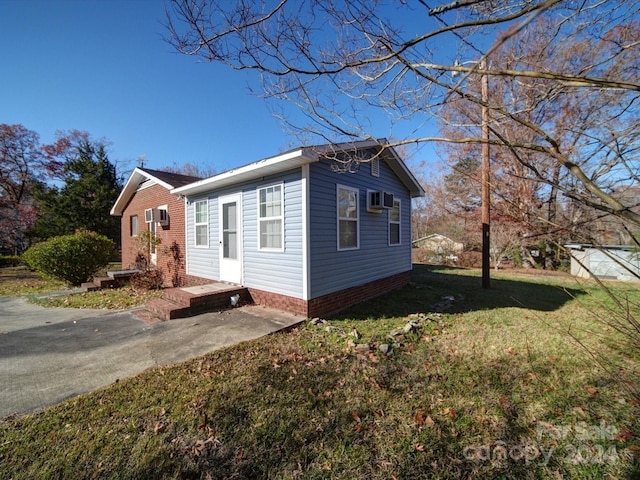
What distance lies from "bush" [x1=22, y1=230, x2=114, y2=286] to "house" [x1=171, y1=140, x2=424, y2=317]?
15.2 feet

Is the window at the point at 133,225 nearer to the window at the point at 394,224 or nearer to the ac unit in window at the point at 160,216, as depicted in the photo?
the ac unit in window at the point at 160,216

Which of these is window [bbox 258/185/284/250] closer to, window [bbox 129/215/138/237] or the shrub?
the shrub

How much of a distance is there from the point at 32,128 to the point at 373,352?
2806cm

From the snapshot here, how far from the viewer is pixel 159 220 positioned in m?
9.34

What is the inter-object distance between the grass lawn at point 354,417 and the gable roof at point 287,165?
296 centimetres

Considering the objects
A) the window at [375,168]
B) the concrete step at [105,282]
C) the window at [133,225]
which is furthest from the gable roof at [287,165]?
the window at [133,225]

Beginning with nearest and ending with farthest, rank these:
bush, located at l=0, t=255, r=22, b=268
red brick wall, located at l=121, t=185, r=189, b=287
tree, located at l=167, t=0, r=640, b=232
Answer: tree, located at l=167, t=0, r=640, b=232 < red brick wall, located at l=121, t=185, r=189, b=287 < bush, located at l=0, t=255, r=22, b=268

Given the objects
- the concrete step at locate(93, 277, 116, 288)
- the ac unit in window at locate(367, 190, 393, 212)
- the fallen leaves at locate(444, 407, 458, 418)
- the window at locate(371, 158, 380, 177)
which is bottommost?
the fallen leaves at locate(444, 407, 458, 418)

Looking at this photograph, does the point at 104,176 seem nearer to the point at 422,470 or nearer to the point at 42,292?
the point at 42,292

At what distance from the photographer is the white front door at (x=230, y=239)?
258 inches

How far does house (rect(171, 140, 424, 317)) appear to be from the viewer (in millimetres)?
5266

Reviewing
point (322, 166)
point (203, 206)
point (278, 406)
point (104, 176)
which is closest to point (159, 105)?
point (203, 206)

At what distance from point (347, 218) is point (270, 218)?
1809mm

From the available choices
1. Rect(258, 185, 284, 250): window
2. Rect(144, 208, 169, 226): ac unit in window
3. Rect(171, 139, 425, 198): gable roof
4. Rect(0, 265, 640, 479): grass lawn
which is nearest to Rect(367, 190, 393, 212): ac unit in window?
Rect(171, 139, 425, 198): gable roof
